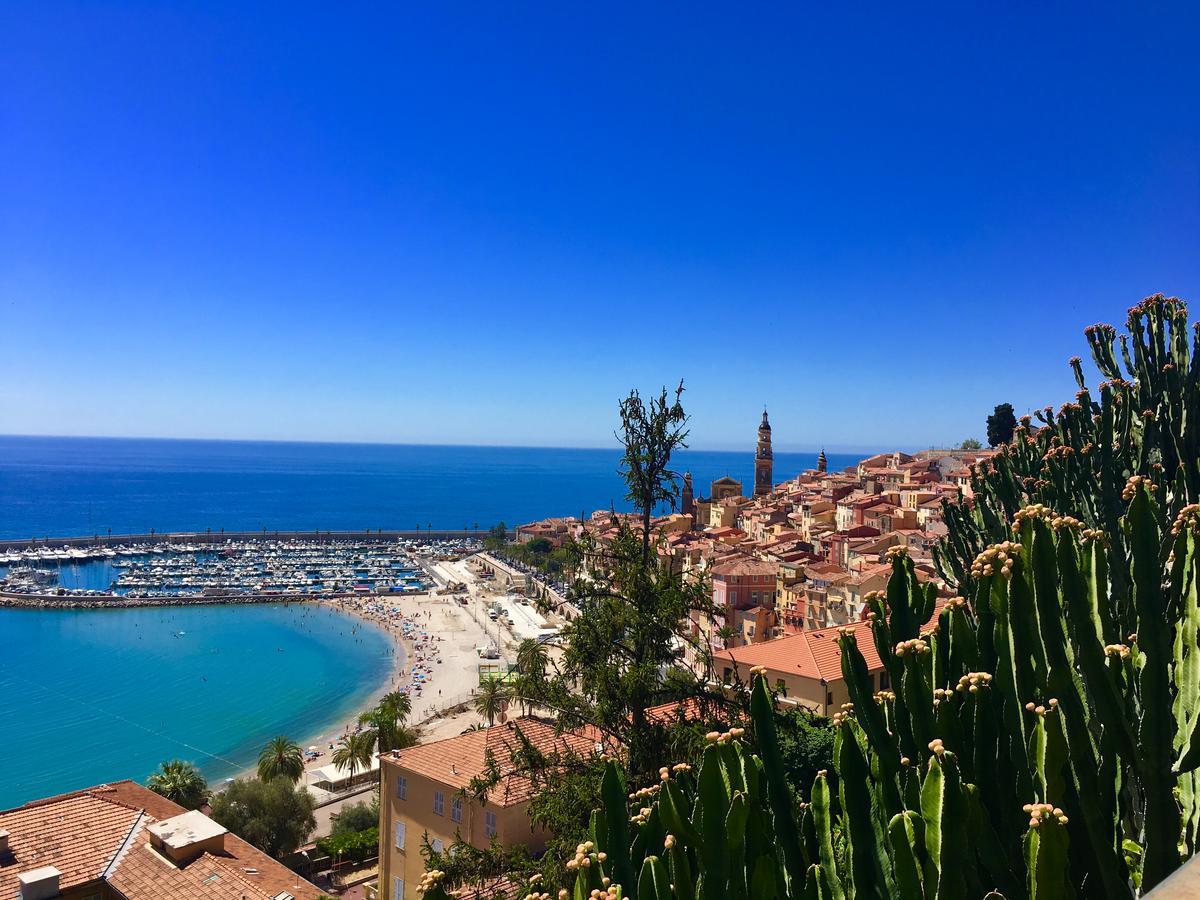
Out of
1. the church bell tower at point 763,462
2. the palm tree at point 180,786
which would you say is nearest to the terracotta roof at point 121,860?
the palm tree at point 180,786

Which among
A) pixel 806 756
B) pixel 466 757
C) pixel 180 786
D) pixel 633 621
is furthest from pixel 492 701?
pixel 633 621

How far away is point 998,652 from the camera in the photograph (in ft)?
A: 12.5

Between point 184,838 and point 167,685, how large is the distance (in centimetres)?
4366

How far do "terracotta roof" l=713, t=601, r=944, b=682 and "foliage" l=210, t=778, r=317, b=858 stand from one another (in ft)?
49.2

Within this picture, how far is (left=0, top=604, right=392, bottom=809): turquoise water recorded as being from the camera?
1547 inches

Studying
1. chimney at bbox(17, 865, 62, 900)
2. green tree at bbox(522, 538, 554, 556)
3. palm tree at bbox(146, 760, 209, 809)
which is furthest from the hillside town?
palm tree at bbox(146, 760, 209, 809)

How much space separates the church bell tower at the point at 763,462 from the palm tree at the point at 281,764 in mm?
65858

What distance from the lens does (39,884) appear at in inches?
476

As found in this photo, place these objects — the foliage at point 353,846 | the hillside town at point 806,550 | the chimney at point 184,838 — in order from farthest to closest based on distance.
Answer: the hillside town at point 806,550, the foliage at point 353,846, the chimney at point 184,838

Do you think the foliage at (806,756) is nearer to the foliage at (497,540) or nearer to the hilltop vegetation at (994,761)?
the hilltop vegetation at (994,761)

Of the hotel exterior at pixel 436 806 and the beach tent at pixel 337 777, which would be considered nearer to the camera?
the hotel exterior at pixel 436 806

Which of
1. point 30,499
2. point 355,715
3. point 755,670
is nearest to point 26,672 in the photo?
point 355,715

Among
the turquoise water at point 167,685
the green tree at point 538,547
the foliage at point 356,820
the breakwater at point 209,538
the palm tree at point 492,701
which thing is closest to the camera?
the foliage at point 356,820

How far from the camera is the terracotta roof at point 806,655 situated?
72.0ft
